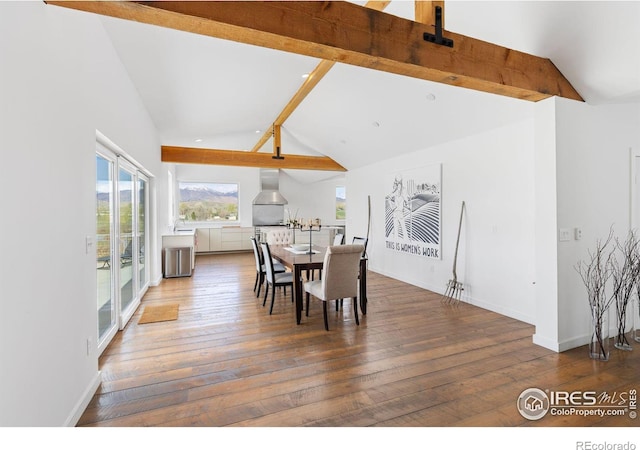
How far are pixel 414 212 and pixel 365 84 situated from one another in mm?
2274

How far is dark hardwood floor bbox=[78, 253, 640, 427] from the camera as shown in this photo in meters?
1.94

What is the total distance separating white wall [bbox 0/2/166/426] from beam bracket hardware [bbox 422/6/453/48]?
2274 millimetres

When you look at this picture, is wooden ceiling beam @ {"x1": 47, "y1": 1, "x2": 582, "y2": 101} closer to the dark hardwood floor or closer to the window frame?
the dark hardwood floor

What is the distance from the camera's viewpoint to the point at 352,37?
2002 mm

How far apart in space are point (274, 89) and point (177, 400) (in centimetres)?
395

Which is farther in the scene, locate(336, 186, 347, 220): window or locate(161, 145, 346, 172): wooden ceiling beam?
locate(336, 186, 347, 220): window

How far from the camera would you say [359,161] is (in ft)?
22.3

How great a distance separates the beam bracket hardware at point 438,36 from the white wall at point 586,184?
141cm

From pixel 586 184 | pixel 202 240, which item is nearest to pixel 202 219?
pixel 202 240

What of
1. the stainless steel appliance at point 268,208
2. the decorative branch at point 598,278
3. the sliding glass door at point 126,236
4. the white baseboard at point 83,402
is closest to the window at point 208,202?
the stainless steel appliance at point 268,208

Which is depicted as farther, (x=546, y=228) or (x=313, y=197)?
(x=313, y=197)
